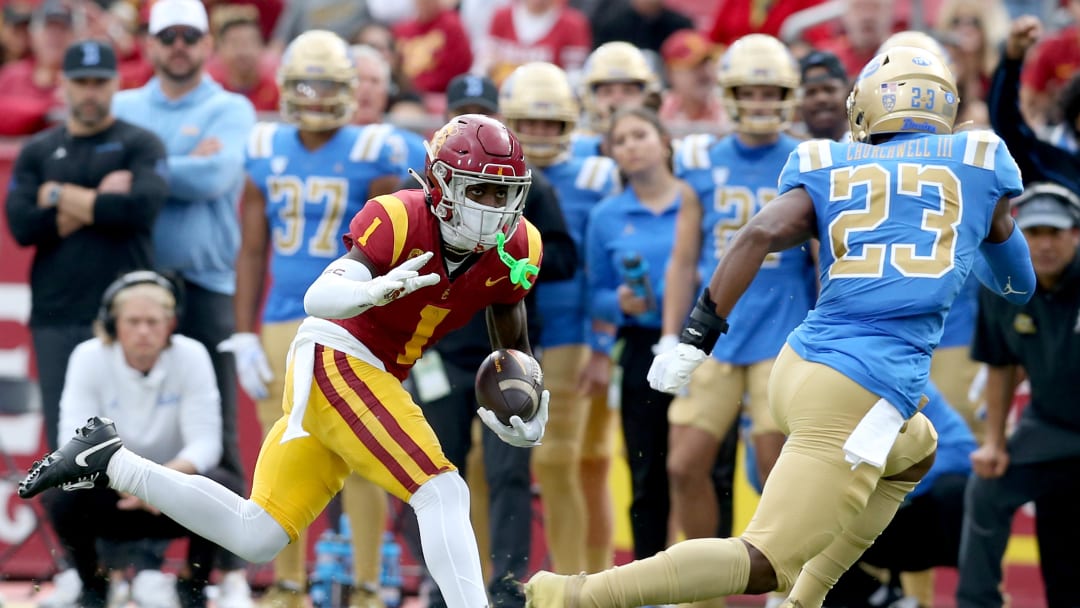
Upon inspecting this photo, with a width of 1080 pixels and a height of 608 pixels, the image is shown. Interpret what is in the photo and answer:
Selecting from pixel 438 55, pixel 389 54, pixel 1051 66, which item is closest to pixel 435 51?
pixel 438 55

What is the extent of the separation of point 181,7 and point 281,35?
2851 millimetres

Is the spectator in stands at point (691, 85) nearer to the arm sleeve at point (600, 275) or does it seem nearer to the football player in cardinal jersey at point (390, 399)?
the arm sleeve at point (600, 275)

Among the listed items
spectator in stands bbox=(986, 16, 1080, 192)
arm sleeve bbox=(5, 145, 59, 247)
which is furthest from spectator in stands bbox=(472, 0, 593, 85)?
spectator in stands bbox=(986, 16, 1080, 192)

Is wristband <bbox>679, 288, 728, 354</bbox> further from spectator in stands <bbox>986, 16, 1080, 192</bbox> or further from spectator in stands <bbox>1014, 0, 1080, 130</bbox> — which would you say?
spectator in stands <bbox>1014, 0, 1080, 130</bbox>

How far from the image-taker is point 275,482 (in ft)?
16.9

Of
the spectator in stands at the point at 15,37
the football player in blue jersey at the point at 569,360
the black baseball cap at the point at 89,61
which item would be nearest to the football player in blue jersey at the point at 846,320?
the football player in blue jersey at the point at 569,360

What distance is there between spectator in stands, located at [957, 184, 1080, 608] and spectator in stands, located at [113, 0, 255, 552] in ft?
10.5

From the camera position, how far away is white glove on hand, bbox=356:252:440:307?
4.62m

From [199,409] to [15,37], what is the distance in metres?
4.07

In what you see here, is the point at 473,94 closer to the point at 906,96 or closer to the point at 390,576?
the point at 390,576

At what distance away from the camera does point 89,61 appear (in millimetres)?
7238

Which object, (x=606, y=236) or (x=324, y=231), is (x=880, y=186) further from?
(x=324, y=231)

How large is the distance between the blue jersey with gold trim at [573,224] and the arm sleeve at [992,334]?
1649 mm

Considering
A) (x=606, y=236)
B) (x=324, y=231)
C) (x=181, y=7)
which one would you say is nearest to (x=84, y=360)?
(x=324, y=231)
